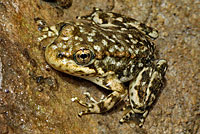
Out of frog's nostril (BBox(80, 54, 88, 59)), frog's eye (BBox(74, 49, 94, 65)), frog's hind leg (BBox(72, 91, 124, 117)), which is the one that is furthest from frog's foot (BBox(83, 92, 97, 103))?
frog's nostril (BBox(80, 54, 88, 59))

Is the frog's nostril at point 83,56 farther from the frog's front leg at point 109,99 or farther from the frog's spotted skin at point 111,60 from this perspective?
the frog's front leg at point 109,99

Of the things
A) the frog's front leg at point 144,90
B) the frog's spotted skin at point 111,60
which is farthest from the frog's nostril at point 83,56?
the frog's front leg at point 144,90

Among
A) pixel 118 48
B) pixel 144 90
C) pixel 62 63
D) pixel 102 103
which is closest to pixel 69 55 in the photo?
pixel 62 63

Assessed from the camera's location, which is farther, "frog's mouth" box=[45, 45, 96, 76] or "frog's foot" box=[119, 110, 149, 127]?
"frog's foot" box=[119, 110, 149, 127]

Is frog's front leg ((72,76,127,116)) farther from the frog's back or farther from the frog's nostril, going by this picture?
the frog's nostril

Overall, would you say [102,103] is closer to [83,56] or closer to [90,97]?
[90,97]

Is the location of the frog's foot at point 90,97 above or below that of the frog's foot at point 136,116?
above

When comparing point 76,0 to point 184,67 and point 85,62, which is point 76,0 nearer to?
point 85,62
